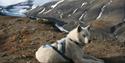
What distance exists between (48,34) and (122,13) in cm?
415

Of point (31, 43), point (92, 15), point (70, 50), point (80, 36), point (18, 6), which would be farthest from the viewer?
point (18, 6)

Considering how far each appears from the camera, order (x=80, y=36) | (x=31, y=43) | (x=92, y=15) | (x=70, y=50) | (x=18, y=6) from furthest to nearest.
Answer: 1. (x=18, y=6)
2. (x=92, y=15)
3. (x=31, y=43)
4. (x=70, y=50)
5. (x=80, y=36)

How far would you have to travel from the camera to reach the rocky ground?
10172 mm

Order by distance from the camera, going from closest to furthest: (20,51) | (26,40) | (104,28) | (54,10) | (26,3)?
(20,51)
(26,40)
(104,28)
(54,10)
(26,3)

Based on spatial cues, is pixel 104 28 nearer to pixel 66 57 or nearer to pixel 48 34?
pixel 48 34

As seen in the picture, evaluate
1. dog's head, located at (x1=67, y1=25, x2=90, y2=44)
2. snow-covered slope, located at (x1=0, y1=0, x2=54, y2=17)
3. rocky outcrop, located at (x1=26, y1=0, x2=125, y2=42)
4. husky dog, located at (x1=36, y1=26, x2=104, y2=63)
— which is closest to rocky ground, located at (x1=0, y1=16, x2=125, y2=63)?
husky dog, located at (x1=36, y1=26, x2=104, y2=63)

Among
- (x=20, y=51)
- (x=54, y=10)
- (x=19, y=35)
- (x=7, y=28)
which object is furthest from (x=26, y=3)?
(x=20, y=51)

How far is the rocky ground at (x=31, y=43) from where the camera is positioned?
10.2 metres

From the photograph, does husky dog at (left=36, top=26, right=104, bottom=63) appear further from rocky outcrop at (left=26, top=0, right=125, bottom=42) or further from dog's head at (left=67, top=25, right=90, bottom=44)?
rocky outcrop at (left=26, top=0, right=125, bottom=42)

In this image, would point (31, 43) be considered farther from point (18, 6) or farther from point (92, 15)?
point (18, 6)

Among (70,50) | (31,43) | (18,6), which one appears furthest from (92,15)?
(70,50)

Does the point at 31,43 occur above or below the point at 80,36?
above

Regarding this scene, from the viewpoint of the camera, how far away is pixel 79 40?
890 centimetres

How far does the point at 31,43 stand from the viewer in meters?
11.6
